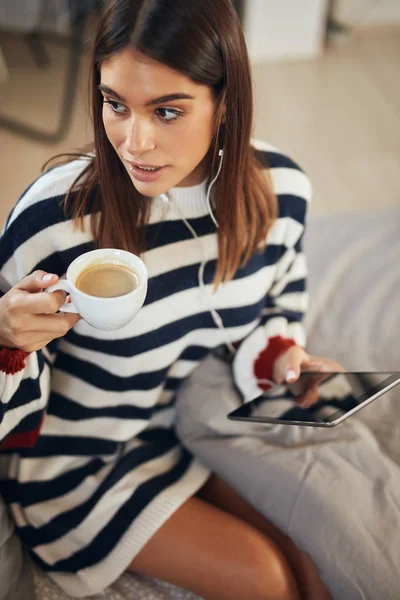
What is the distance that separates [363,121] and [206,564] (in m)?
1.90

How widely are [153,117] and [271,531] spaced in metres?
0.70

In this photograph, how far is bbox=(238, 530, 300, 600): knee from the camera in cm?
95

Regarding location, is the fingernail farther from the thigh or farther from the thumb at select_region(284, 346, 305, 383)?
the thigh

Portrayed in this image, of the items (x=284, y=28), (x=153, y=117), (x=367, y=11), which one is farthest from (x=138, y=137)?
(x=367, y=11)

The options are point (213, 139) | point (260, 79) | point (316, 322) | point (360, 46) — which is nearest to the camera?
point (213, 139)

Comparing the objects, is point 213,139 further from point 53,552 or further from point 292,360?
point 53,552

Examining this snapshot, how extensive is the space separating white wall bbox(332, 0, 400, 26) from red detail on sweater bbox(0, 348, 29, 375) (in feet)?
8.31

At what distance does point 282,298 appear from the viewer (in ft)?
3.82

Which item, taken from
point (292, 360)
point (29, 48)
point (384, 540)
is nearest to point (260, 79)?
point (29, 48)

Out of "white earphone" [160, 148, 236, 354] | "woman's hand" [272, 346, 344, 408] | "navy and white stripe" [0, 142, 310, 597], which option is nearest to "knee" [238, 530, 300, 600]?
"navy and white stripe" [0, 142, 310, 597]

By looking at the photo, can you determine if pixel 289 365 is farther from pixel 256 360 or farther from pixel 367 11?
pixel 367 11

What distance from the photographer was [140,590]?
42.1 inches

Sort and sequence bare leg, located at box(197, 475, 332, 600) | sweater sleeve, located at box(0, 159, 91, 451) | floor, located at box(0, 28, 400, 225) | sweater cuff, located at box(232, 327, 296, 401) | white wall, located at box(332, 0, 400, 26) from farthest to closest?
white wall, located at box(332, 0, 400, 26)
floor, located at box(0, 28, 400, 225)
sweater cuff, located at box(232, 327, 296, 401)
bare leg, located at box(197, 475, 332, 600)
sweater sleeve, located at box(0, 159, 91, 451)

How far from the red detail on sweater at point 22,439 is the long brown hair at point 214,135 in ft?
1.00
